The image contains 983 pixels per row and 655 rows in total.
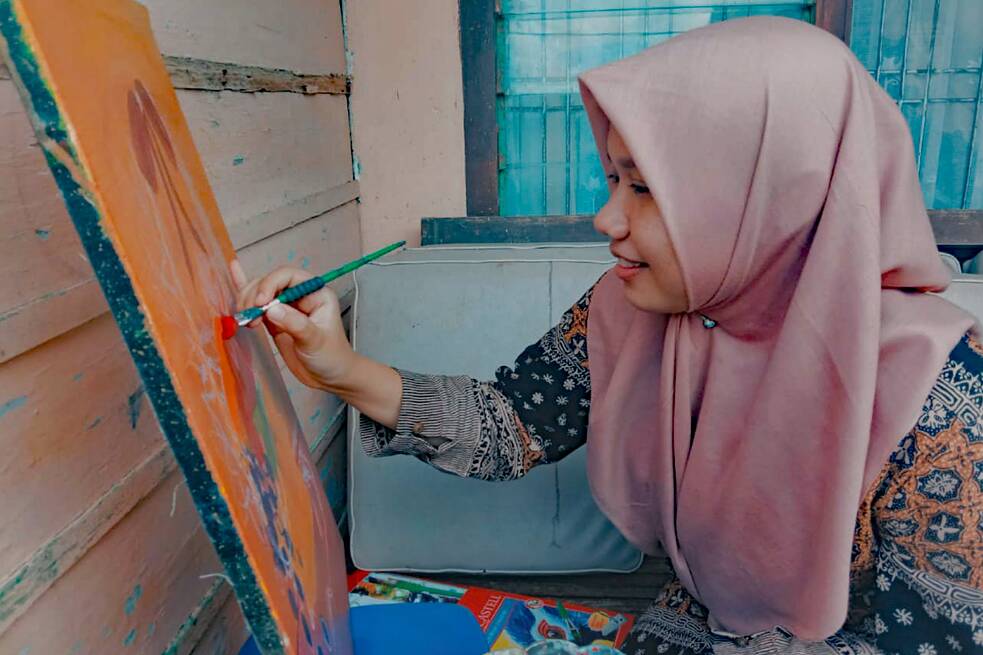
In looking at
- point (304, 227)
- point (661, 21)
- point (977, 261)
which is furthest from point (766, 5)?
point (304, 227)

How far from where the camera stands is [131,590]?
0.93 metres

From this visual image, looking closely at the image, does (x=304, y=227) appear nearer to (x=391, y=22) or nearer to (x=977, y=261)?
(x=391, y=22)

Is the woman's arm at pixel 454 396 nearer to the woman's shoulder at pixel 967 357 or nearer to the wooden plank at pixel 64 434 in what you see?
the wooden plank at pixel 64 434

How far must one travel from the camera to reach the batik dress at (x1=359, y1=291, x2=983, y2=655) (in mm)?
851

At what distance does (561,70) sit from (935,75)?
97 centimetres

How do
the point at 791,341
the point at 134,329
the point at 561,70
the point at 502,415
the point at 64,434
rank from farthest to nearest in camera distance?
the point at 561,70 < the point at 502,415 < the point at 791,341 < the point at 64,434 < the point at 134,329

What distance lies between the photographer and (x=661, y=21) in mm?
2078

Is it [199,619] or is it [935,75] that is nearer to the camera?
[199,619]

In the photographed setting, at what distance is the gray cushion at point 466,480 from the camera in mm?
1770

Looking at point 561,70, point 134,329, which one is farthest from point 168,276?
A: point 561,70

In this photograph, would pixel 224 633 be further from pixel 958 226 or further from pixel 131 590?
pixel 958 226

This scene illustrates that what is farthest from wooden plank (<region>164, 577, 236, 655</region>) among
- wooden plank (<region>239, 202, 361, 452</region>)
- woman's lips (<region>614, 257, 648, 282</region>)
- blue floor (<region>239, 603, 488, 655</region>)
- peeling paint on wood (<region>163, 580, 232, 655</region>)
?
woman's lips (<region>614, 257, 648, 282</region>)

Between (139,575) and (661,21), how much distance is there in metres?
1.81

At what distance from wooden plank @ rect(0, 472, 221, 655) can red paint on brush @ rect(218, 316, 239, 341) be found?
34 cm
